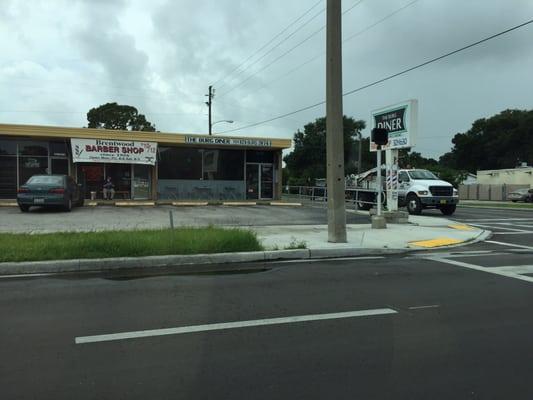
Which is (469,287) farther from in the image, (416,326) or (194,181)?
(194,181)

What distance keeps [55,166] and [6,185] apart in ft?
8.16

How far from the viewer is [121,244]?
955cm

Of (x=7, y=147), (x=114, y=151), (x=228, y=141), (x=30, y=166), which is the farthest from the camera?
(x=228, y=141)

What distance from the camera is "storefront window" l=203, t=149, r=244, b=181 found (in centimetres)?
2802

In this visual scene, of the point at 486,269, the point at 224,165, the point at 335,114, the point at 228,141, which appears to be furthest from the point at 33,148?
the point at 486,269

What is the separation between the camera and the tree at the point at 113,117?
72.5 m

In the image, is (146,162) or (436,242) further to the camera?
(146,162)

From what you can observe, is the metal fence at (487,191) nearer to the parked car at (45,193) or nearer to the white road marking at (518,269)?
the parked car at (45,193)

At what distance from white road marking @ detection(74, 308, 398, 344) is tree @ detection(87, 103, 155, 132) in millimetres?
70363

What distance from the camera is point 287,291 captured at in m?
7.14

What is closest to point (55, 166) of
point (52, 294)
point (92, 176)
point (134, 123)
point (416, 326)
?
point (92, 176)

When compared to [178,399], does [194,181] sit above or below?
above

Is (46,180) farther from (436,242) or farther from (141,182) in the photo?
(436,242)

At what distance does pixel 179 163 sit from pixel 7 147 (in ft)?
28.3
